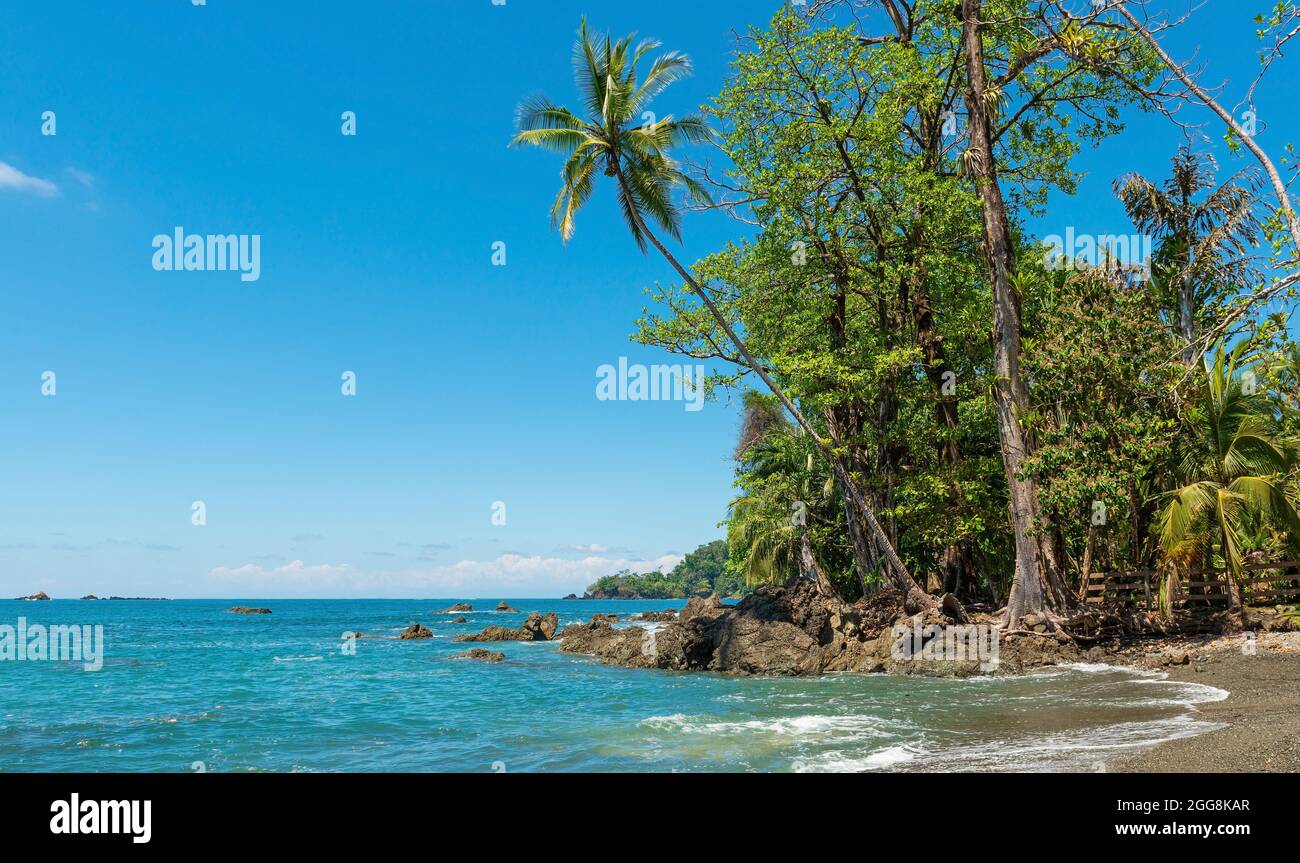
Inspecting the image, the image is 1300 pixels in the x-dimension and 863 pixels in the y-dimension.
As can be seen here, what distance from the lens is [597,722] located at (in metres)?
15.1

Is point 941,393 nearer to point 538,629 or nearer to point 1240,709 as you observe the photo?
point 1240,709

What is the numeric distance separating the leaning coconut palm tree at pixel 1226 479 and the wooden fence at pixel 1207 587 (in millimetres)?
640

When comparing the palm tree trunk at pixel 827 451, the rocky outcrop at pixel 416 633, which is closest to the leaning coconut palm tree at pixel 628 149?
the palm tree trunk at pixel 827 451

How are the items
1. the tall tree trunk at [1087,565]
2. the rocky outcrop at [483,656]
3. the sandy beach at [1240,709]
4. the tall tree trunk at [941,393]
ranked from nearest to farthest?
the sandy beach at [1240,709] < the tall tree trunk at [1087,565] < the tall tree trunk at [941,393] < the rocky outcrop at [483,656]

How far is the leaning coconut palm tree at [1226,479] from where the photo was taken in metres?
18.5

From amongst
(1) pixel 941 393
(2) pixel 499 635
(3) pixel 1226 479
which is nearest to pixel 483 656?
(2) pixel 499 635

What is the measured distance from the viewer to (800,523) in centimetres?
3088

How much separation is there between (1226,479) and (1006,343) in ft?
20.0

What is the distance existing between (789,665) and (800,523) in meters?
9.92

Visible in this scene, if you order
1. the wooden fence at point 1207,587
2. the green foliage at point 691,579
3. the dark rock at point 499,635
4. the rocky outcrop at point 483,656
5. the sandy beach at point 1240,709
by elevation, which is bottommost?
the green foliage at point 691,579

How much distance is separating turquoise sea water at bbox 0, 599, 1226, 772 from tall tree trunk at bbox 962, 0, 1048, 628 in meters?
2.92

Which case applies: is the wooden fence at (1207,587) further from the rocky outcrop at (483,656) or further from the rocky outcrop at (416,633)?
the rocky outcrop at (416,633)
